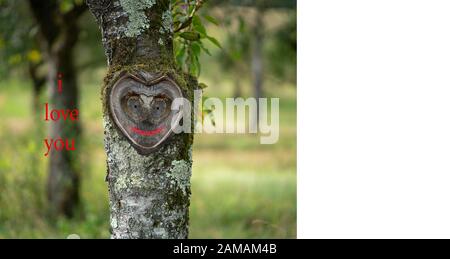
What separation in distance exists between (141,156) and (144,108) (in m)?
0.18

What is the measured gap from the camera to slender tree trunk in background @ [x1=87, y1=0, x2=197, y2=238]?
2305 mm

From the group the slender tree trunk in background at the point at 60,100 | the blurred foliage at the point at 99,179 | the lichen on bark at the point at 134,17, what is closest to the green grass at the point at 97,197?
the blurred foliage at the point at 99,179

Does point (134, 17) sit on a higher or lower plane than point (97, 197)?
higher

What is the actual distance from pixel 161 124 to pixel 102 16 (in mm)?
496

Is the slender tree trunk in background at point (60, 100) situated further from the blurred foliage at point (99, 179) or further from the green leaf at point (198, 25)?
the green leaf at point (198, 25)

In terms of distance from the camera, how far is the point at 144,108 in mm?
2311

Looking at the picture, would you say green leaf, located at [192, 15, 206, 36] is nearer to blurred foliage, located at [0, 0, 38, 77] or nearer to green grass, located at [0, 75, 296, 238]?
green grass, located at [0, 75, 296, 238]

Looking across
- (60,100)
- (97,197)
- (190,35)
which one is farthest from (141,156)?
(97,197)

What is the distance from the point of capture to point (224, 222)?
7.81 metres

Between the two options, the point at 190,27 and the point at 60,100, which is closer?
the point at 190,27

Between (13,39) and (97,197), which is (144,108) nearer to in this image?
(13,39)

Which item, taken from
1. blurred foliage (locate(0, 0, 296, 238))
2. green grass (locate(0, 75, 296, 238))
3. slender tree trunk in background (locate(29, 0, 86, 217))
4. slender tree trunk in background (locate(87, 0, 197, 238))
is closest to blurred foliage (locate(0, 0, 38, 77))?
blurred foliage (locate(0, 0, 296, 238))

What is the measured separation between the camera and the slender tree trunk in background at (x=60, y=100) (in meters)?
7.24
